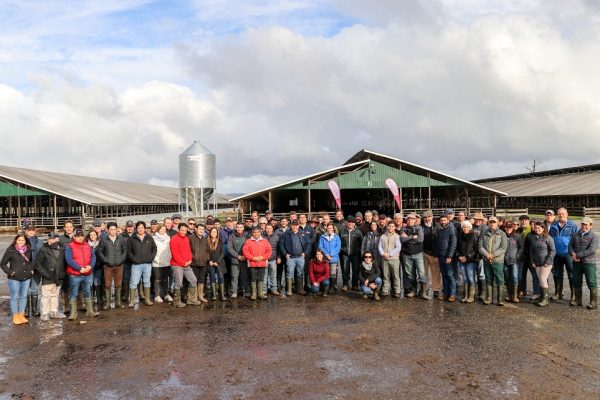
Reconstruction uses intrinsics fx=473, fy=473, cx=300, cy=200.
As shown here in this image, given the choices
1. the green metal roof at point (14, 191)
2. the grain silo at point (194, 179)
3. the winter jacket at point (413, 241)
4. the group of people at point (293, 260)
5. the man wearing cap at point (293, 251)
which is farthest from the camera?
the grain silo at point (194, 179)

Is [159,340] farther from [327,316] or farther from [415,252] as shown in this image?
[415,252]

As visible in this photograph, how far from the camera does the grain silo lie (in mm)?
40031

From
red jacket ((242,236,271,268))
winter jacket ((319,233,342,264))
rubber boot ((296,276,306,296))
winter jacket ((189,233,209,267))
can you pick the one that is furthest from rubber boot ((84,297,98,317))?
winter jacket ((319,233,342,264))

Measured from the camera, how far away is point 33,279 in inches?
363

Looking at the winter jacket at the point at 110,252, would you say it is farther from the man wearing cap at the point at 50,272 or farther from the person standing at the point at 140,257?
the man wearing cap at the point at 50,272

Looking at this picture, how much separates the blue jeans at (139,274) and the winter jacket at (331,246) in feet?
12.6

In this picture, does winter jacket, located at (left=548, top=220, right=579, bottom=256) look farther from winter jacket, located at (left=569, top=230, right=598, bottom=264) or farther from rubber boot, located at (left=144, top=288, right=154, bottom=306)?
rubber boot, located at (left=144, top=288, right=154, bottom=306)

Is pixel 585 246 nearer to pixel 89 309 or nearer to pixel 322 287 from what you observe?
pixel 322 287

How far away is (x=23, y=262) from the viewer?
8734 millimetres

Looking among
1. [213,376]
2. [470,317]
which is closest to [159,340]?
[213,376]

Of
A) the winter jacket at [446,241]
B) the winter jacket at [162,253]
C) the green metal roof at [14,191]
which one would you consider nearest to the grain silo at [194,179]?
the green metal roof at [14,191]

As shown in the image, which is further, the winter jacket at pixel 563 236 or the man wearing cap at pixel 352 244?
the man wearing cap at pixel 352 244

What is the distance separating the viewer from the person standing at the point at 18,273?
8.62 metres

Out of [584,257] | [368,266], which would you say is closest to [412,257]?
[368,266]
